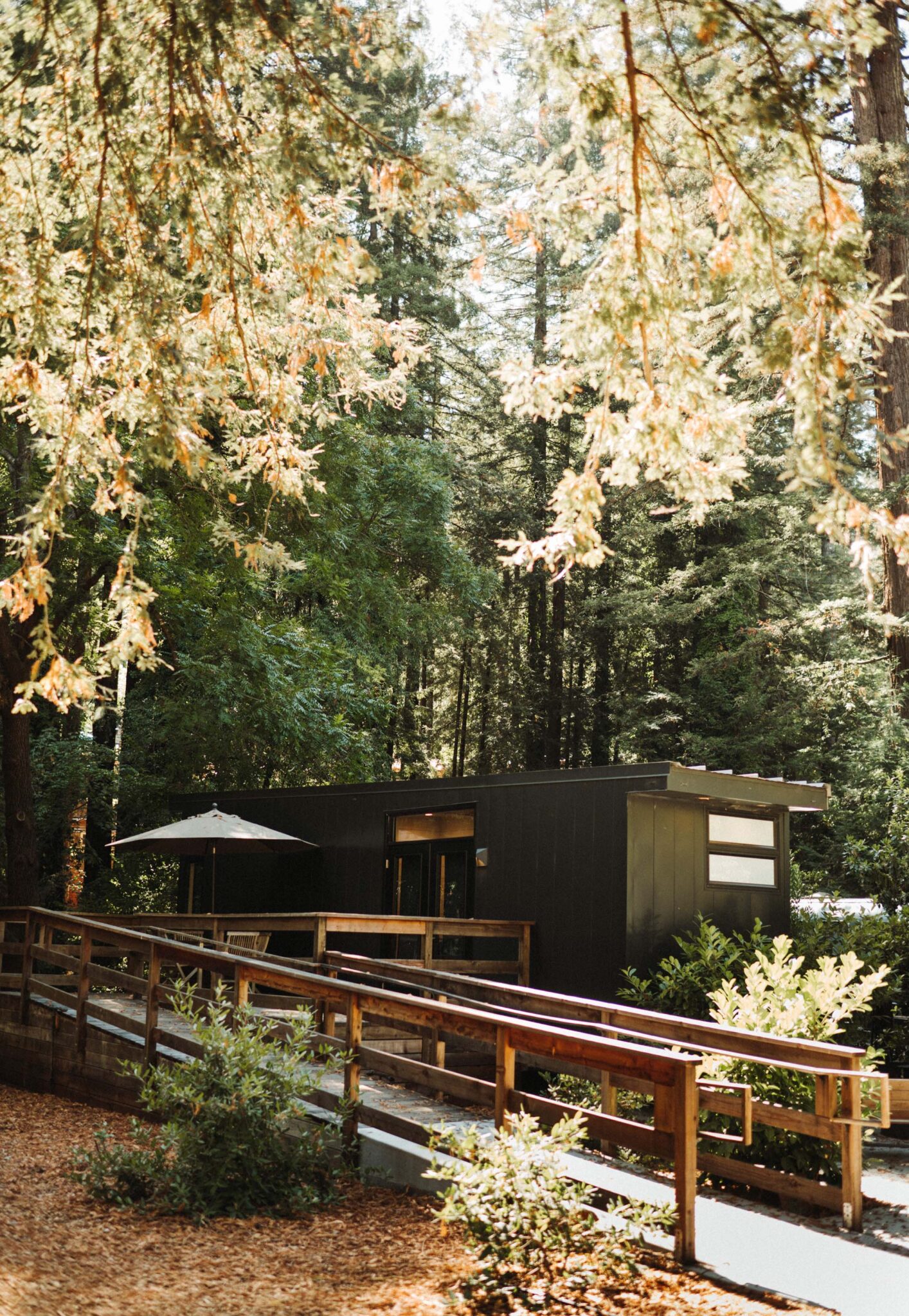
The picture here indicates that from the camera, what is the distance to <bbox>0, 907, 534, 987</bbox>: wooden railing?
28.9 feet

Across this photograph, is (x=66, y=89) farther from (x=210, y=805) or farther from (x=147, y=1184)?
(x=210, y=805)

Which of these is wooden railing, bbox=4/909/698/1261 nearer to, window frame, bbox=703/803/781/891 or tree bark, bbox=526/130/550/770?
window frame, bbox=703/803/781/891

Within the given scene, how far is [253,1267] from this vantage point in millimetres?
4621

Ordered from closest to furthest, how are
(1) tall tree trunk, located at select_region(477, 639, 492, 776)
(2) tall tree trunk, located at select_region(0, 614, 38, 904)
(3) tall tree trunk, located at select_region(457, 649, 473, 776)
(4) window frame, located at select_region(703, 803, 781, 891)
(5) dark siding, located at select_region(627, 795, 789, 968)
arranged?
(5) dark siding, located at select_region(627, 795, 789, 968) < (4) window frame, located at select_region(703, 803, 781, 891) < (2) tall tree trunk, located at select_region(0, 614, 38, 904) < (1) tall tree trunk, located at select_region(477, 639, 492, 776) < (3) tall tree trunk, located at select_region(457, 649, 473, 776)

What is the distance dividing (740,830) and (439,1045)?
4.24 meters

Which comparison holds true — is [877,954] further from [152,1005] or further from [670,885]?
[152,1005]

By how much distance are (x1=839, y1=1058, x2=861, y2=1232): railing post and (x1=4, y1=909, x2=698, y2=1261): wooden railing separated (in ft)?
2.61

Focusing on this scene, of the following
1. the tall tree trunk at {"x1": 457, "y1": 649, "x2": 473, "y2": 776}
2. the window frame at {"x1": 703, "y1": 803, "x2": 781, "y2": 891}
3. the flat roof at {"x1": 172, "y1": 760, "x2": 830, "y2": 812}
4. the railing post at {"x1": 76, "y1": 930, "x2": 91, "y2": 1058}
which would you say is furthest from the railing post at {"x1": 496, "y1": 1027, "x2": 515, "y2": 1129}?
the tall tree trunk at {"x1": 457, "y1": 649, "x2": 473, "y2": 776}

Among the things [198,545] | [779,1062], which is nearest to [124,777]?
[198,545]

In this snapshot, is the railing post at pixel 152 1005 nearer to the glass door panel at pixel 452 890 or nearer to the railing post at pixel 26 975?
the railing post at pixel 26 975

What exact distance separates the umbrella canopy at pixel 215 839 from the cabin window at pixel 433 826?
1093 millimetres

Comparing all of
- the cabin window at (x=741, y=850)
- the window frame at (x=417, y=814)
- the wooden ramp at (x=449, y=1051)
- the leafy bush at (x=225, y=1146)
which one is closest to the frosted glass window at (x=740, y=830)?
the cabin window at (x=741, y=850)

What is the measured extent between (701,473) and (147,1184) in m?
4.03

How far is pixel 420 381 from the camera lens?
953 inches
